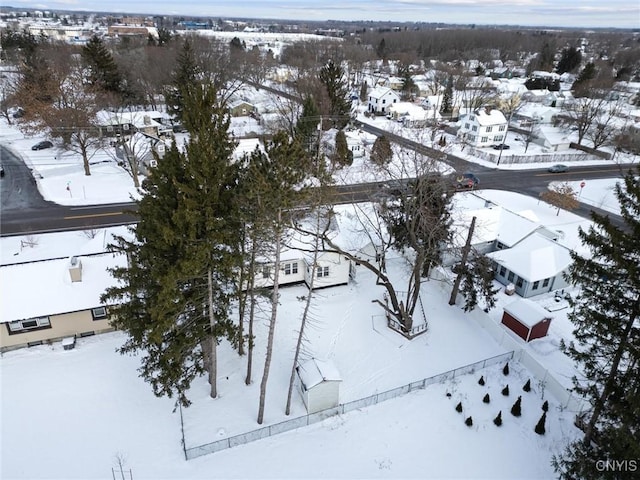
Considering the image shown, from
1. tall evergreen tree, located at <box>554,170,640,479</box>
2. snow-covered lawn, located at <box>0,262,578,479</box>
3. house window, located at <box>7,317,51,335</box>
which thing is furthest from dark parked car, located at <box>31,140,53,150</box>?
tall evergreen tree, located at <box>554,170,640,479</box>

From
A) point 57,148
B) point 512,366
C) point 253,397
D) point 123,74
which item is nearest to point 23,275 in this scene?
point 253,397

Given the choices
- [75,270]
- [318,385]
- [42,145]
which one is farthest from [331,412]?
[42,145]

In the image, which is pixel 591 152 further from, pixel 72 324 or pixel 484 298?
pixel 72 324

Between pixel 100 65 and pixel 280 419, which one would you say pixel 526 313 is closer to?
pixel 280 419

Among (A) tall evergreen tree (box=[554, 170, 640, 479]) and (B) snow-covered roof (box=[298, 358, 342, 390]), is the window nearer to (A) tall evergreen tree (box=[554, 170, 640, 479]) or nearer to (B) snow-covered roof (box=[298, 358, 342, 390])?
(B) snow-covered roof (box=[298, 358, 342, 390])

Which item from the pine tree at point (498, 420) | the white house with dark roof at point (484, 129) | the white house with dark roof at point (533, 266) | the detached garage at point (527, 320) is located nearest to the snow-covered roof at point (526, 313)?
the detached garage at point (527, 320)
